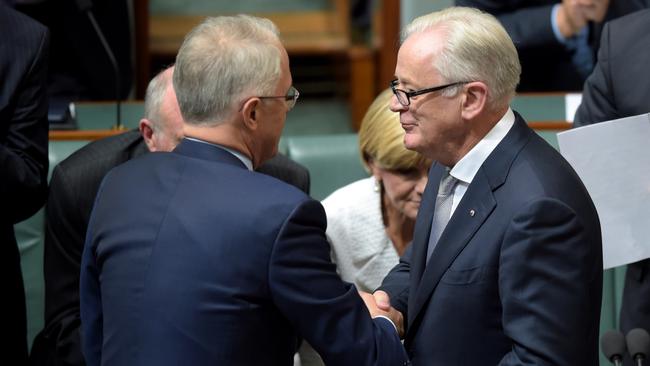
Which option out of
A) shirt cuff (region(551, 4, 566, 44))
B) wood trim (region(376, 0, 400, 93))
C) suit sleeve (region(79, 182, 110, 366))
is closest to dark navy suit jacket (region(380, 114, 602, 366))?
suit sleeve (region(79, 182, 110, 366))

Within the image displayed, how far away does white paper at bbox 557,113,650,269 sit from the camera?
7.46 ft

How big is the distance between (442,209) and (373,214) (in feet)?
2.73

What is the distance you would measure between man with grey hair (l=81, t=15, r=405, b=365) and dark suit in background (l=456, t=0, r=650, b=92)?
183cm

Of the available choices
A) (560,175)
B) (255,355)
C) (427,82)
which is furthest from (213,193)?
(560,175)

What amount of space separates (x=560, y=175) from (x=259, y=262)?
0.49 metres

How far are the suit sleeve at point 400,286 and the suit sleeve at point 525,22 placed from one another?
1.56 meters

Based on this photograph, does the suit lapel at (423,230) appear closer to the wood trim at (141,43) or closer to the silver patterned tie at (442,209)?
the silver patterned tie at (442,209)

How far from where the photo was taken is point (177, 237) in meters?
1.80

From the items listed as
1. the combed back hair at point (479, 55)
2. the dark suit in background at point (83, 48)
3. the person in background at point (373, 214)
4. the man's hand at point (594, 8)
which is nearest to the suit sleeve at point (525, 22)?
the man's hand at point (594, 8)

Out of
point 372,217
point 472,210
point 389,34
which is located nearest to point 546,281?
point 472,210

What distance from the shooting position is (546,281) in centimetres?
175

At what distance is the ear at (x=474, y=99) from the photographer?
1.84 metres

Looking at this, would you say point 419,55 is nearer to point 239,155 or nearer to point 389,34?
point 239,155

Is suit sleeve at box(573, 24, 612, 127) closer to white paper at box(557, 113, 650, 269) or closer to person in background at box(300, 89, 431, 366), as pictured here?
white paper at box(557, 113, 650, 269)
